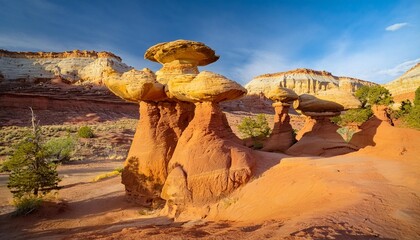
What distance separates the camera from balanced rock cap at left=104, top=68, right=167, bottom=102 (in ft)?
29.7

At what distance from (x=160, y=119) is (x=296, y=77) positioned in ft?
304

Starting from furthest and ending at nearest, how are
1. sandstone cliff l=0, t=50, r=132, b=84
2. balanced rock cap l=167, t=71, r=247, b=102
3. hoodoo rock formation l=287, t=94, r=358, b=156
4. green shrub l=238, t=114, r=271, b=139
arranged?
sandstone cliff l=0, t=50, r=132, b=84 < green shrub l=238, t=114, r=271, b=139 < hoodoo rock formation l=287, t=94, r=358, b=156 < balanced rock cap l=167, t=71, r=247, b=102

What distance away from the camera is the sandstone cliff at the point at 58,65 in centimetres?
7138

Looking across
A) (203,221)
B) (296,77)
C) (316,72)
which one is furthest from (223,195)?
(316,72)

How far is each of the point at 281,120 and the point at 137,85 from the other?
1006 centimetres

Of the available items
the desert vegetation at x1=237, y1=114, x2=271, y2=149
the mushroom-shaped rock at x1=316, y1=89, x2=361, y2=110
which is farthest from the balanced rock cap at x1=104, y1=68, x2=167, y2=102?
the desert vegetation at x1=237, y1=114, x2=271, y2=149

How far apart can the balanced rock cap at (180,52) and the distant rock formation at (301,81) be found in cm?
7578

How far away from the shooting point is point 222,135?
28.0 feet

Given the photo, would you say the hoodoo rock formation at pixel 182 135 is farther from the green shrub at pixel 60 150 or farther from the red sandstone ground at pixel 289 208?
the green shrub at pixel 60 150

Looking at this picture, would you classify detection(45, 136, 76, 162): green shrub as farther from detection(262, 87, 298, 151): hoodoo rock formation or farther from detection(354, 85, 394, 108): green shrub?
detection(354, 85, 394, 108): green shrub

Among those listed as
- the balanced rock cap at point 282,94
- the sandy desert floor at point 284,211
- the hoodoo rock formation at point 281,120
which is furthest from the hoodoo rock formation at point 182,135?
the hoodoo rock formation at point 281,120

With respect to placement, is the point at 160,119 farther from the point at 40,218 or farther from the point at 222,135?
the point at 40,218

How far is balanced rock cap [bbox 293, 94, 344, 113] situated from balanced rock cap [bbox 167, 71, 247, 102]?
890 cm

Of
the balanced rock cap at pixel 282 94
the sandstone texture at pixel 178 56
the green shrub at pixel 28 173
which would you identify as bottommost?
the green shrub at pixel 28 173
